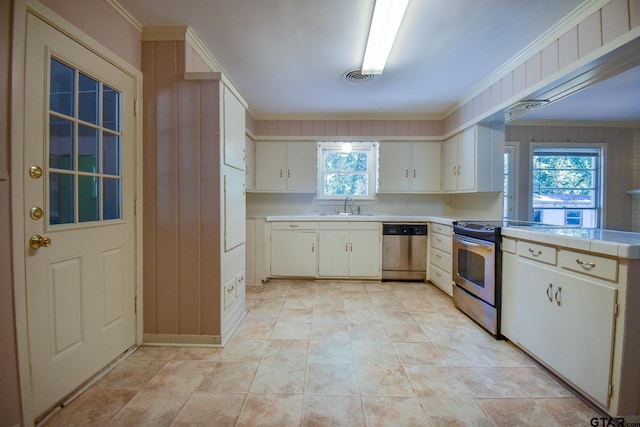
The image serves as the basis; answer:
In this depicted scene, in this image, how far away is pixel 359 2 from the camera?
173 centimetres

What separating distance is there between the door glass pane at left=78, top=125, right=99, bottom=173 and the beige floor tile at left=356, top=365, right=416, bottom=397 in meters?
2.07

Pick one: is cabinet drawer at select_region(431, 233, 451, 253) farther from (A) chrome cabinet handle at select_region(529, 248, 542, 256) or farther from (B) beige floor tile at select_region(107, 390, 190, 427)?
(B) beige floor tile at select_region(107, 390, 190, 427)

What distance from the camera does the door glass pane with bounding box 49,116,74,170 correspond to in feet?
4.52

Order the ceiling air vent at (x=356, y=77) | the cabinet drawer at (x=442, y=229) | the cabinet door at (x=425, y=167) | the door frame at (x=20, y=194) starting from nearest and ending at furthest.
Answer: the door frame at (x=20, y=194) < the ceiling air vent at (x=356, y=77) < the cabinet drawer at (x=442, y=229) < the cabinet door at (x=425, y=167)

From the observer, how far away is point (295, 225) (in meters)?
3.72

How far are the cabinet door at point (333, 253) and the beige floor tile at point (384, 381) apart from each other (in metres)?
1.96

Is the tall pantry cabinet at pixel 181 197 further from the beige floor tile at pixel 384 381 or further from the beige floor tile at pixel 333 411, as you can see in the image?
the beige floor tile at pixel 384 381

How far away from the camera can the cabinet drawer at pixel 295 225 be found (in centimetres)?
372

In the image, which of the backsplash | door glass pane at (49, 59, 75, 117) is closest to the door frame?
door glass pane at (49, 59, 75, 117)

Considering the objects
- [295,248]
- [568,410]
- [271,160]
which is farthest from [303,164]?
[568,410]

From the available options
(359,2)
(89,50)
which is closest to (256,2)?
(359,2)

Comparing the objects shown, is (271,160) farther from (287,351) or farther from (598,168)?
(598,168)

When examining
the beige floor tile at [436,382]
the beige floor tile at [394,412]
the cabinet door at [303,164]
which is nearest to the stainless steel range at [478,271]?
the beige floor tile at [436,382]

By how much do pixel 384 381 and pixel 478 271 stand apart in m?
1.41
